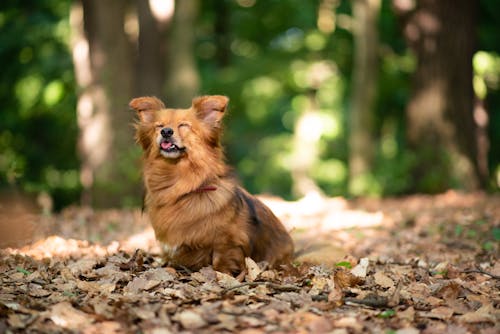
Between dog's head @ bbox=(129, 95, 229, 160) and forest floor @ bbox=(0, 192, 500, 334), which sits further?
dog's head @ bbox=(129, 95, 229, 160)

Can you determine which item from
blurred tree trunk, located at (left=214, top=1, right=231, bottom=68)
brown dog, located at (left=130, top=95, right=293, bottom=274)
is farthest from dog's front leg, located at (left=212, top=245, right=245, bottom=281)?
blurred tree trunk, located at (left=214, top=1, right=231, bottom=68)

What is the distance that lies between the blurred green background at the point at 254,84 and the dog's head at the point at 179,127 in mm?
460

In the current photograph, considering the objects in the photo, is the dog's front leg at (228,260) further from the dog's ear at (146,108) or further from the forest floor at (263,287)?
the dog's ear at (146,108)

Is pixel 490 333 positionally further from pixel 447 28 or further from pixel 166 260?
pixel 447 28

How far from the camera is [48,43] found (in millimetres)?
15789

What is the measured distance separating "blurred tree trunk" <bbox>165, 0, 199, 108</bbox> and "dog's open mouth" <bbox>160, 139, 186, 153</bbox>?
7.81 metres

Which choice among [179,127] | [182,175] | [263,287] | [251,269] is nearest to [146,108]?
[179,127]

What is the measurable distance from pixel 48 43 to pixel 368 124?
8.25m

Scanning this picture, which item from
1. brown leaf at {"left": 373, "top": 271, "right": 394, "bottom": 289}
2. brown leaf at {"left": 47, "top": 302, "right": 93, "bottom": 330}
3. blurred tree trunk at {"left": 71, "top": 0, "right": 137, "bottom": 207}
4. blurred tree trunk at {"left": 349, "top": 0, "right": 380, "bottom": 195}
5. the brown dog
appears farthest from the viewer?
blurred tree trunk at {"left": 349, "top": 0, "right": 380, "bottom": 195}

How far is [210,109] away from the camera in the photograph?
18.4ft

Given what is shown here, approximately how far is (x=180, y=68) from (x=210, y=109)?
26.2 ft

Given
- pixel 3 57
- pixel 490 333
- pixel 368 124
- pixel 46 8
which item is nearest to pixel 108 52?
pixel 3 57

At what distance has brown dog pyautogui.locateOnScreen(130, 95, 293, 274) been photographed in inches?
206

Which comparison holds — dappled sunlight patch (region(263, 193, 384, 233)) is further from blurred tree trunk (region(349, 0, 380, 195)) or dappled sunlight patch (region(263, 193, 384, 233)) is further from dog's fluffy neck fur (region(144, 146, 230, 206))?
blurred tree trunk (region(349, 0, 380, 195))
